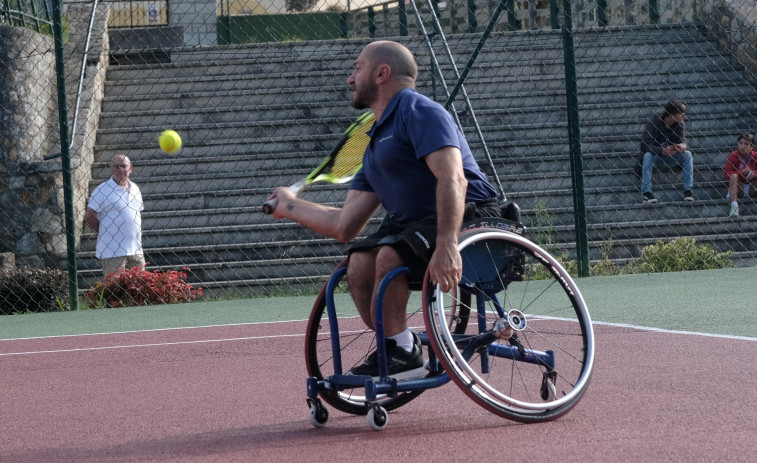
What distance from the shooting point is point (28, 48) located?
38.9 ft

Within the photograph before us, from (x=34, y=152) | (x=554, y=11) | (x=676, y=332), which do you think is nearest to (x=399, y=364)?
(x=676, y=332)

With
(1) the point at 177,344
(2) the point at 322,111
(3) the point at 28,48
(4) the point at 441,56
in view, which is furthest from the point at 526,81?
(1) the point at 177,344

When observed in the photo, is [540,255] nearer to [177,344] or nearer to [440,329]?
[440,329]

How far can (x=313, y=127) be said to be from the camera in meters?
13.5

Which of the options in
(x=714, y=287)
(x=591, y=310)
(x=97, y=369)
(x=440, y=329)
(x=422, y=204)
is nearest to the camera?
(x=440, y=329)

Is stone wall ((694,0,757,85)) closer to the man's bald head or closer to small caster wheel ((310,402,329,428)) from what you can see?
the man's bald head

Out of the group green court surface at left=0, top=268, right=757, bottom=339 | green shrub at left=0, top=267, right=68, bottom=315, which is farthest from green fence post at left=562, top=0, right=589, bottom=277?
green shrub at left=0, top=267, right=68, bottom=315

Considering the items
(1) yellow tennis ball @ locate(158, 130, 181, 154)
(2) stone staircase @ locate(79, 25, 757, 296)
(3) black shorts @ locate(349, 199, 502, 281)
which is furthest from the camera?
(2) stone staircase @ locate(79, 25, 757, 296)

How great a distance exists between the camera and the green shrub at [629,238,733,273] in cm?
1026

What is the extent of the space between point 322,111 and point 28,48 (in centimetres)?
359

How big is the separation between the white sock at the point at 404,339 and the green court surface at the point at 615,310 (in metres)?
2.57

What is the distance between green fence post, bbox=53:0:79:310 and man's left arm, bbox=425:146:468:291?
6427 mm

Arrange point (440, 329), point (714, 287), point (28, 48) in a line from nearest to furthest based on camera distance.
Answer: point (440, 329)
point (714, 287)
point (28, 48)

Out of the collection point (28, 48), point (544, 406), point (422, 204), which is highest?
point (28, 48)
